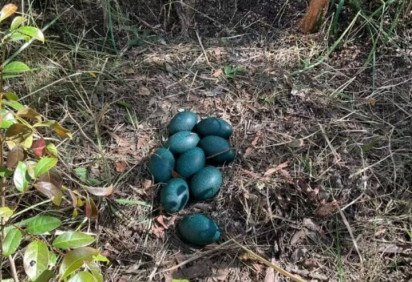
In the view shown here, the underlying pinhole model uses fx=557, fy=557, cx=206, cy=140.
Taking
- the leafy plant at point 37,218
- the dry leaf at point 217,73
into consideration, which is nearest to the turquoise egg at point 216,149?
the dry leaf at point 217,73

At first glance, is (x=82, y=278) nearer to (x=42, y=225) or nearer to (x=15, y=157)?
(x=42, y=225)

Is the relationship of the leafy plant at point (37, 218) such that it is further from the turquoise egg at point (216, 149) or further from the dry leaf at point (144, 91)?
the dry leaf at point (144, 91)

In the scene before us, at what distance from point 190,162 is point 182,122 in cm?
21

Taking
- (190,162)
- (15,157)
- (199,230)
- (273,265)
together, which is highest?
(15,157)

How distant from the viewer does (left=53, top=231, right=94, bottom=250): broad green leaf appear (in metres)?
1.22

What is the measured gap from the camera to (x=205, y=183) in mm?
2033

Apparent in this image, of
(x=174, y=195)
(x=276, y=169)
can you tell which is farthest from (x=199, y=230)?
(x=276, y=169)

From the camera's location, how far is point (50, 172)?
1.35 metres

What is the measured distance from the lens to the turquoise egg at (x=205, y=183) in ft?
6.67

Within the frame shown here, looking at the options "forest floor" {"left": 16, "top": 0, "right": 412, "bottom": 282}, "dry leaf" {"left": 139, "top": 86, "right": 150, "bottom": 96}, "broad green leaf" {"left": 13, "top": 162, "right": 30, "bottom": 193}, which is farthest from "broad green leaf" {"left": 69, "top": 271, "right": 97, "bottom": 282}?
"dry leaf" {"left": 139, "top": 86, "right": 150, "bottom": 96}

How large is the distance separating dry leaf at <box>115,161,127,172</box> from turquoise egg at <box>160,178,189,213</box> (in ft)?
0.72

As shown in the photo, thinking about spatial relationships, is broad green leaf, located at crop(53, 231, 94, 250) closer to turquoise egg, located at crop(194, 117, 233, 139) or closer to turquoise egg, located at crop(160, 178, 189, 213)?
turquoise egg, located at crop(160, 178, 189, 213)

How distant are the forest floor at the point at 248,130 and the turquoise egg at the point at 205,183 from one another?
59 millimetres

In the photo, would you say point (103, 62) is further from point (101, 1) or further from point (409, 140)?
point (409, 140)
